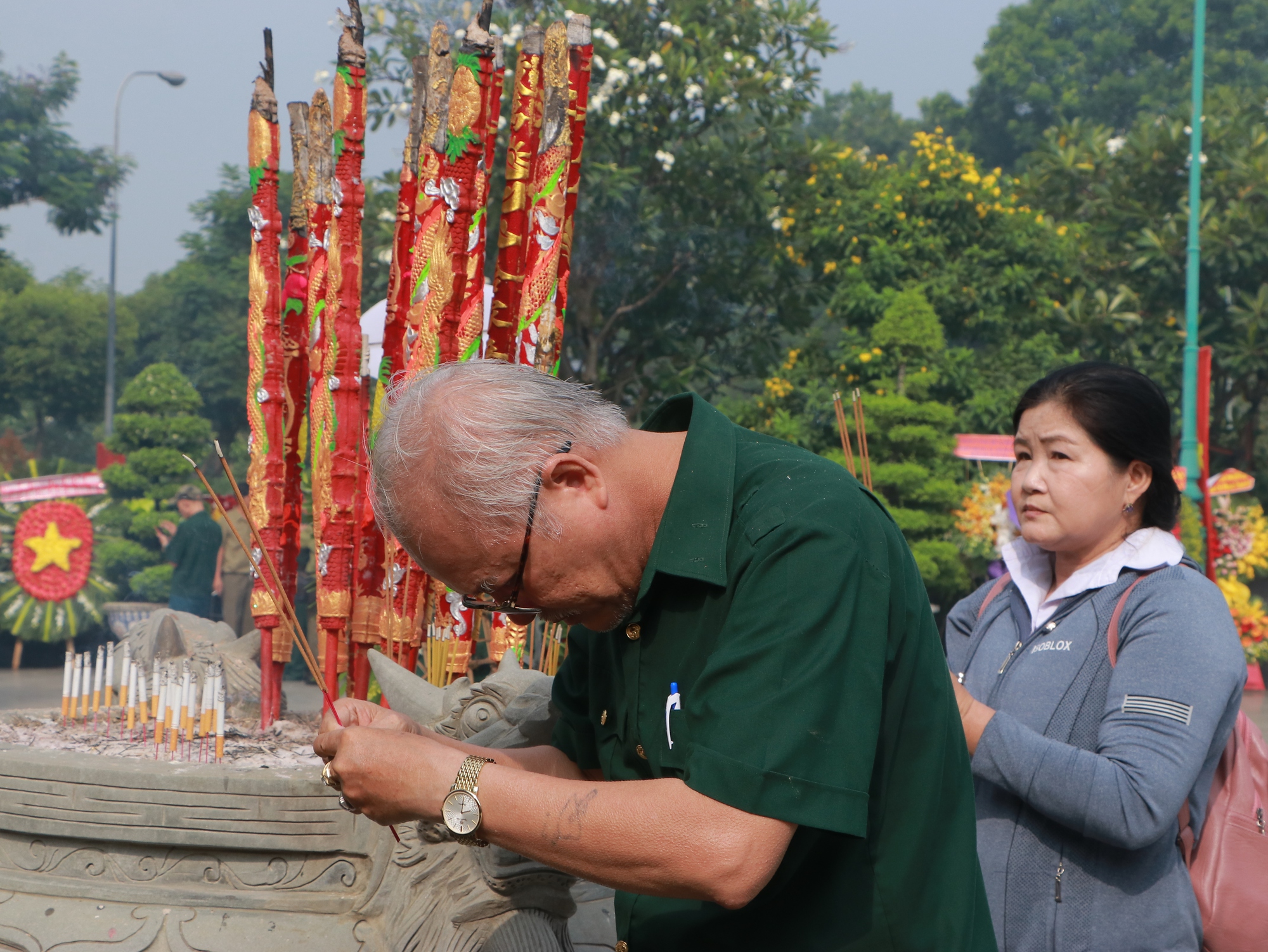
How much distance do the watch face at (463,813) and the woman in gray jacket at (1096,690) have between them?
700 mm

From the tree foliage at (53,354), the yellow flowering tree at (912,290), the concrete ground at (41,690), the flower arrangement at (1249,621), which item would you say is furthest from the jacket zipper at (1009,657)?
the tree foliage at (53,354)

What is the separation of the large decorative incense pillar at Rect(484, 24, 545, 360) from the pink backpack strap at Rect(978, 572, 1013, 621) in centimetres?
153

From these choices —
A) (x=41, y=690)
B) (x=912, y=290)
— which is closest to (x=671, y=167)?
(x=912, y=290)

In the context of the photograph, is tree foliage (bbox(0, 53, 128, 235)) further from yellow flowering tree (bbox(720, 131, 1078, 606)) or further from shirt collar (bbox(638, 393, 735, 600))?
shirt collar (bbox(638, 393, 735, 600))

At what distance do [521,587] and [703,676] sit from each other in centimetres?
22

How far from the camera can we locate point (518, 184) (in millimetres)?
2977

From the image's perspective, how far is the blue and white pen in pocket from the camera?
1078mm

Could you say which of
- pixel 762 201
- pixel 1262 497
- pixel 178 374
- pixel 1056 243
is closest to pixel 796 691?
pixel 762 201

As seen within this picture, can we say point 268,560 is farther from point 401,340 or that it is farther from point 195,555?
point 195,555

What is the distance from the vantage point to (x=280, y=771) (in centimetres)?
229

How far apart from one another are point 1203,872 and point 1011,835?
25cm

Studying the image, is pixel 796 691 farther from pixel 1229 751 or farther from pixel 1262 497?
pixel 1262 497

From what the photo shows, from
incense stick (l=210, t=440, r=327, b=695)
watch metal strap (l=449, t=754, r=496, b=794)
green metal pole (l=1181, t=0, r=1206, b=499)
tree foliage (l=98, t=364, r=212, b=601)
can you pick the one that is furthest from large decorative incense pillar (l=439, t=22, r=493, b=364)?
tree foliage (l=98, t=364, r=212, b=601)

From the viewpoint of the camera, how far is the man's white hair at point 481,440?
104cm
